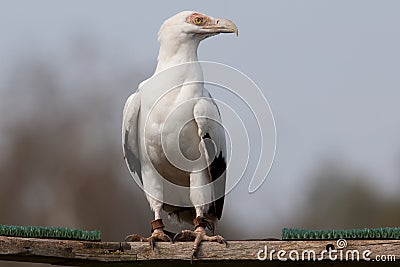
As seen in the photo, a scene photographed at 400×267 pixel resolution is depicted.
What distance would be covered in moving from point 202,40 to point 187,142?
1.00 meters

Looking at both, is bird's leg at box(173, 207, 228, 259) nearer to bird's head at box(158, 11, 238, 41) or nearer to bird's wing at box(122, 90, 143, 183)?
bird's wing at box(122, 90, 143, 183)

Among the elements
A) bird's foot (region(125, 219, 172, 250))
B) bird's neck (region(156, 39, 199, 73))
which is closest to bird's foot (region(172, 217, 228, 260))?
bird's foot (region(125, 219, 172, 250))

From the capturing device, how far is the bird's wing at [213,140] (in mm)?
9195

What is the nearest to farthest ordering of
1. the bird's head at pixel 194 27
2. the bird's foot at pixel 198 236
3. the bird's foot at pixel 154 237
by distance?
the bird's foot at pixel 198 236 → the bird's foot at pixel 154 237 → the bird's head at pixel 194 27

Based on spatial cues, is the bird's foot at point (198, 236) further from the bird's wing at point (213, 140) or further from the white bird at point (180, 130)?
the bird's wing at point (213, 140)

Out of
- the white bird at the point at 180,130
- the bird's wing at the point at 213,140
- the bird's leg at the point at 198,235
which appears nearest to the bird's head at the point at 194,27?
the white bird at the point at 180,130

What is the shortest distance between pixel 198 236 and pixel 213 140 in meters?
1.20

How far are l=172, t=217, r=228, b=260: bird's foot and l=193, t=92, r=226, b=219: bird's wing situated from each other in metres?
0.49

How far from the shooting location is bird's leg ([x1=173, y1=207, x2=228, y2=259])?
8.18m

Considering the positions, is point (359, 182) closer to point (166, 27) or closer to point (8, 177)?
point (8, 177)

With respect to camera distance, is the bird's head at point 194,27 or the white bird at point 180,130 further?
the bird's head at point 194,27

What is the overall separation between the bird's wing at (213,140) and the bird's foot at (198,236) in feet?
1.62

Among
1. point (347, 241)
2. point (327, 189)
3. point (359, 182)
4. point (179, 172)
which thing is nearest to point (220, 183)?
point (179, 172)

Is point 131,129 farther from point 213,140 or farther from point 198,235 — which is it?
point 198,235
